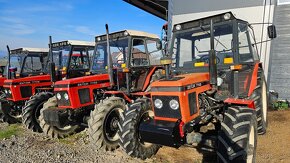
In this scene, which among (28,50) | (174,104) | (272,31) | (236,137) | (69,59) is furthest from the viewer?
(28,50)

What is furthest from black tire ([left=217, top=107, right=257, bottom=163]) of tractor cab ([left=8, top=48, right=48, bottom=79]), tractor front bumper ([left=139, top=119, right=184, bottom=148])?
tractor cab ([left=8, top=48, right=48, bottom=79])

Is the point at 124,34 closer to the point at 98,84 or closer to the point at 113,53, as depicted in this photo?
the point at 113,53

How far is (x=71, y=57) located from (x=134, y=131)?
4.47 meters

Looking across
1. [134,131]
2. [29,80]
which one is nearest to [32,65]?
[29,80]

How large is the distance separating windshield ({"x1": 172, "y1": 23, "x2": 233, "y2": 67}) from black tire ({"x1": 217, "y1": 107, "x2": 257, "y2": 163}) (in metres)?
1.16

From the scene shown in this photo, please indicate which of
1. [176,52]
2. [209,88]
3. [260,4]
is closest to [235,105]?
[209,88]

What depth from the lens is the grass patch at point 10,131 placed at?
675 centimetres

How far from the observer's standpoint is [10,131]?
7172 mm

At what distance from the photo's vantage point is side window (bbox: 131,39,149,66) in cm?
613

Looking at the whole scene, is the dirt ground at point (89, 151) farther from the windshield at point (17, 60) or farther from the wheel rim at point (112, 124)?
the windshield at point (17, 60)

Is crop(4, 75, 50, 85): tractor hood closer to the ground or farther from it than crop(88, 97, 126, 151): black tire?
farther from it

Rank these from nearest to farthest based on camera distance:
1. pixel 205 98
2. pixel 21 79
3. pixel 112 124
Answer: pixel 205 98 < pixel 112 124 < pixel 21 79

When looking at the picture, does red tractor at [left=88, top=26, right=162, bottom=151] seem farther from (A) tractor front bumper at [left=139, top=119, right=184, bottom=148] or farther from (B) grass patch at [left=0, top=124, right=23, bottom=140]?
(B) grass patch at [left=0, top=124, right=23, bottom=140]

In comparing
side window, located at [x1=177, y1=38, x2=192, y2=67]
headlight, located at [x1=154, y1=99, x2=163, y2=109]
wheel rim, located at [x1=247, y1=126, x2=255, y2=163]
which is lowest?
wheel rim, located at [x1=247, y1=126, x2=255, y2=163]
